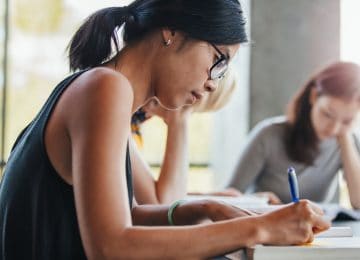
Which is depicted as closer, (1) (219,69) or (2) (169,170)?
(1) (219,69)

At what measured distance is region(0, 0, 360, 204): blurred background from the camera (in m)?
4.29

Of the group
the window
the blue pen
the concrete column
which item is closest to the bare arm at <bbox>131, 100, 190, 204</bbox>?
the blue pen

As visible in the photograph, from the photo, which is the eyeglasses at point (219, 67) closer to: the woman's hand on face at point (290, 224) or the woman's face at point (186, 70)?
the woman's face at point (186, 70)

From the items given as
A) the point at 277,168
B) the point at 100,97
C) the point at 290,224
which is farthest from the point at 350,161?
the point at 100,97

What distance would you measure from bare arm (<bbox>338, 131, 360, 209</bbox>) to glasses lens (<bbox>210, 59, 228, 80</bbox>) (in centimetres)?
185

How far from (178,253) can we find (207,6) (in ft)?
1.71

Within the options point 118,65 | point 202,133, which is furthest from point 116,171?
point 202,133

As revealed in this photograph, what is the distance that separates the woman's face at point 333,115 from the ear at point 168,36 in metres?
1.97

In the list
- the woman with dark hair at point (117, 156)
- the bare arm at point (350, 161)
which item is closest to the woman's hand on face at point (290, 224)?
the woman with dark hair at point (117, 156)

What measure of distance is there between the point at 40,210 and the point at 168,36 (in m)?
0.41

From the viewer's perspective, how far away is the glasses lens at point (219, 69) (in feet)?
5.22

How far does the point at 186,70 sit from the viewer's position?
1.55m

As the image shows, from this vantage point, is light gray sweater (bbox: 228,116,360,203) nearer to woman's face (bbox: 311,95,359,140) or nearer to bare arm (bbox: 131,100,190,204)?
woman's face (bbox: 311,95,359,140)

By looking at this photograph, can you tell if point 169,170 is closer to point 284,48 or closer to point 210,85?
point 210,85
